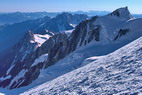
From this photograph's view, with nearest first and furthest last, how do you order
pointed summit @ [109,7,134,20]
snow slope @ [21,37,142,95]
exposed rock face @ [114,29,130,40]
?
1. snow slope @ [21,37,142,95]
2. exposed rock face @ [114,29,130,40]
3. pointed summit @ [109,7,134,20]

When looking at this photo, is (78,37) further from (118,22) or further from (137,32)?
(137,32)

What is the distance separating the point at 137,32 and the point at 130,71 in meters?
28.7

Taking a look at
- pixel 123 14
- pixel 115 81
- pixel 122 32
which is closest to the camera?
Answer: pixel 115 81

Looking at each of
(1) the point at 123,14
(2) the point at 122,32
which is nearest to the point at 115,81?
(2) the point at 122,32

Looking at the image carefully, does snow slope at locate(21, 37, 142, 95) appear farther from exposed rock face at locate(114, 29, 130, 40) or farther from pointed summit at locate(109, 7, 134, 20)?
pointed summit at locate(109, 7, 134, 20)

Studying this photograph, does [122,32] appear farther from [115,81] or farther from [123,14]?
[115,81]

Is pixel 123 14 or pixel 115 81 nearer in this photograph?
pixel 115 81

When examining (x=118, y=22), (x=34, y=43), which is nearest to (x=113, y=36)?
(x=118, y=22)

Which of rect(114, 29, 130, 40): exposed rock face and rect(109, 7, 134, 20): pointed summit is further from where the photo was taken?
rect(109, 7, 134, 20): pointed summit

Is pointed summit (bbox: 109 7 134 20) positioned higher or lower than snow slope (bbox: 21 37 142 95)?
higher

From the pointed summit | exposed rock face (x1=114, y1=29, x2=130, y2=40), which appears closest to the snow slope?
exposed rock face (x1=114, y1=29, x2=130, y2=40)

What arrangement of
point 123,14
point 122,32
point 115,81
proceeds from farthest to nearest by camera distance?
point 123,14 → point 122,32 → point 115,81

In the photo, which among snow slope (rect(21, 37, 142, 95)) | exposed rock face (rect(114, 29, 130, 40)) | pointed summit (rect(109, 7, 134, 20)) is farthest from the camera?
pointed summit (rect(109, 7, 134, 20))

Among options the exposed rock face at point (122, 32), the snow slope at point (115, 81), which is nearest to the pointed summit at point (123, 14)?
the exposed rock face at point (122, 32)
